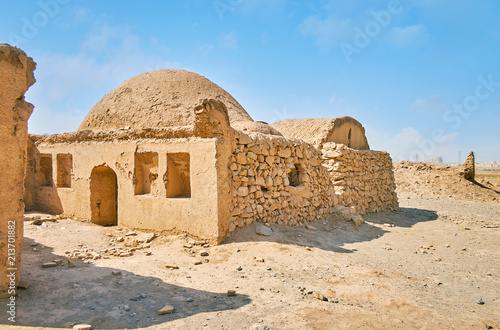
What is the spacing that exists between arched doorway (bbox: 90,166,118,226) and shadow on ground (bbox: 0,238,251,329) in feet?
9.33

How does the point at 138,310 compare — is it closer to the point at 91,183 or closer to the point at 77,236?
the point at 77,236

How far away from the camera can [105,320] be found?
3109 mm

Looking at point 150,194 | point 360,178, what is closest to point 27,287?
point 150,194

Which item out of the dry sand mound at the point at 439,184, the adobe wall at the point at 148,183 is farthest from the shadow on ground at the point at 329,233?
the dry sand mound at the point at 439,184

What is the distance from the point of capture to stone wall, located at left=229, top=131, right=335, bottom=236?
6191 millimetres

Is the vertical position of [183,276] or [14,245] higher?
[14,245]

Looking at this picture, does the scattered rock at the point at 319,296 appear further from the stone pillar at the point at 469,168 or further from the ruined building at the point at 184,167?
the stone pillar at the point at 469,168

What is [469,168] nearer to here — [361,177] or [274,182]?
[361,177]

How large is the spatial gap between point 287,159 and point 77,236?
4.83 m

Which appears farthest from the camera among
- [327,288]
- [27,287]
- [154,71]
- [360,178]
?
[360,178]

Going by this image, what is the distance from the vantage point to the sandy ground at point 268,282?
3213 millimetres

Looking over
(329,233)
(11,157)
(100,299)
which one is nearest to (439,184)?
(329,233)

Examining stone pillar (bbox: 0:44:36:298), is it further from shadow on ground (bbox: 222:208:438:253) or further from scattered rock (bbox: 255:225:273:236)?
scattered rock (bbox: 255:225:273:236)

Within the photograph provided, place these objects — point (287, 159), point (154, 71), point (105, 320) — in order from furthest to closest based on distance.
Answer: point (154, 71)
point (287, 159)
point (105, 320)
